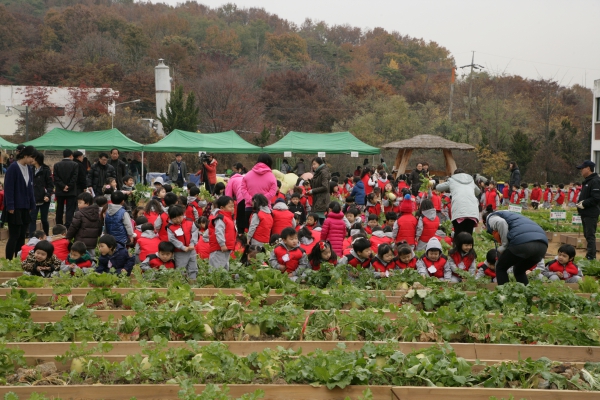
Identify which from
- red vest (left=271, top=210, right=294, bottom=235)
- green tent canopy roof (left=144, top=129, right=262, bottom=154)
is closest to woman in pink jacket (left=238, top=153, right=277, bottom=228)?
red vest (left=271, top=210, right=294, bottom=235)

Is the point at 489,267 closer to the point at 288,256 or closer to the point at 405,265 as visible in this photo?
the point at 405,265

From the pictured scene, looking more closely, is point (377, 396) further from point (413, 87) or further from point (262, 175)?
point (413, 87)

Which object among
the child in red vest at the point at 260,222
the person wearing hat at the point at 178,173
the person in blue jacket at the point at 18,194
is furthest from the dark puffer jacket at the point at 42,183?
the person wearing hat at the point at 178,173

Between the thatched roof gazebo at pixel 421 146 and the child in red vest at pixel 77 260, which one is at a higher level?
the thatched roof gazebo at pixel 421 146

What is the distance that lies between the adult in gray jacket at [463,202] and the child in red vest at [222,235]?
339cm

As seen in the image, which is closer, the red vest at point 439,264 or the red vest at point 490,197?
the red vest at point 439,264

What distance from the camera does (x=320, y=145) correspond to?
2416cm

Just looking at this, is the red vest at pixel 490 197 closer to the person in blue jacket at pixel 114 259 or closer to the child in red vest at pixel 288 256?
the child in red vest at pixel 288 256

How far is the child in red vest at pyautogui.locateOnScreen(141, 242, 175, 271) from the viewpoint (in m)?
8.28

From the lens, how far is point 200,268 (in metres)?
8.34

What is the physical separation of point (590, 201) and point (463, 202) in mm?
3429

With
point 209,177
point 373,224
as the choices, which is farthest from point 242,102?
point 373,224

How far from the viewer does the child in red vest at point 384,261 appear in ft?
26.9

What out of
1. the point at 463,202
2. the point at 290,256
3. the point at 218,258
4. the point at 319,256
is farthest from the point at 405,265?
the point at 218,258
